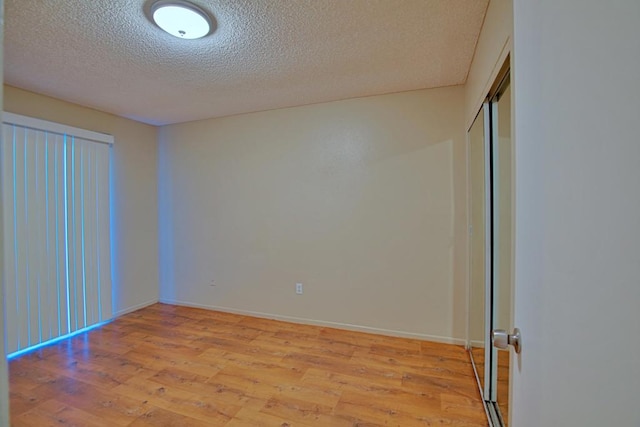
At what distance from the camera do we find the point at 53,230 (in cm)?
283

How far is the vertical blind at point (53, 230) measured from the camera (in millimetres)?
2555

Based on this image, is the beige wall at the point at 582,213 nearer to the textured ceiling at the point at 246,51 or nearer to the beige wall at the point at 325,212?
the textured ceiling at the point at 246,51

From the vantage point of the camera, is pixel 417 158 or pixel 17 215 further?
pixel 417 158

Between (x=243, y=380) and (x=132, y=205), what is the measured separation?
2.69 m

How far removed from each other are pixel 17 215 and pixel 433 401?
376 centimetres

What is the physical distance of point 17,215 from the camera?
101 inches

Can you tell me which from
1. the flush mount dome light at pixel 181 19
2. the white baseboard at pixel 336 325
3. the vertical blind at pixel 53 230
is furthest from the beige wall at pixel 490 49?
the vertical blind at pixel 53 230

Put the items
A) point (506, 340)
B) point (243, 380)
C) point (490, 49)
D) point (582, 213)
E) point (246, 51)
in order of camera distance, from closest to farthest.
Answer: point (582, 213) < point (506, 340) < point (490, 49) < point (246, 51) < point (243, 380)

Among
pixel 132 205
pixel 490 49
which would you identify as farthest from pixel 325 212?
pixel 132 205

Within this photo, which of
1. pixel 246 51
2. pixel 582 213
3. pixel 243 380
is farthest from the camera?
pixel 243 380

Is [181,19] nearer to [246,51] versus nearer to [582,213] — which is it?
[246,51]

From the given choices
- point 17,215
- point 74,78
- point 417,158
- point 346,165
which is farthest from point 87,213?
point 417,158

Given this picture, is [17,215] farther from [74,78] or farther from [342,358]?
[342,358]

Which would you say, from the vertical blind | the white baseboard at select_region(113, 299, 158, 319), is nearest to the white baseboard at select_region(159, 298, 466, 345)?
the white baseboard at select_region(113, 299, 158, 319)
